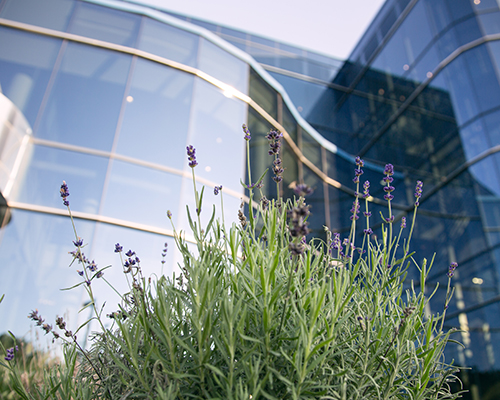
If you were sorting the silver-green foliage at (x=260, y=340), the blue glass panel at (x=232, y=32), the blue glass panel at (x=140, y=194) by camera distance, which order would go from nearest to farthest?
the silver-green foliage at (x=260, y=340) < the blue glass panel at (x=140, y=194) < the blue glass panel at (x=232, y=32)

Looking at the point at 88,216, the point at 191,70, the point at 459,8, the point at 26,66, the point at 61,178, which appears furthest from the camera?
the point at 459,8

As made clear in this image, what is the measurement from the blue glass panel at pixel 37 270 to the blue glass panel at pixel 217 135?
217 centimetres

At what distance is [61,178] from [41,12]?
10.7 feet

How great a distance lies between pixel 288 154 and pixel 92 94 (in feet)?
14.0

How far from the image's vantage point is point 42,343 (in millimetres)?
4242

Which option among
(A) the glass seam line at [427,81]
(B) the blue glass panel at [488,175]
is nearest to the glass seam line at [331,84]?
(A) the glass seam line at [427,81]

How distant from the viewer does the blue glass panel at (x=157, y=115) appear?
609 cm

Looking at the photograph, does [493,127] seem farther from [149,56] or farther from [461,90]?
[149,56]

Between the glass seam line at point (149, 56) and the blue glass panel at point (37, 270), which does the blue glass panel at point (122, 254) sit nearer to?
the blue glass panel at point (37, 270)

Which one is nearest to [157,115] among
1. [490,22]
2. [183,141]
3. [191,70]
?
[183,141]

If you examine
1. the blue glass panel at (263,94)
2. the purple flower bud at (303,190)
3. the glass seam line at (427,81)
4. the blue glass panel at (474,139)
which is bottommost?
the purple flower bud at (303,190)

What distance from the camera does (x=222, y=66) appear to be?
743 cm

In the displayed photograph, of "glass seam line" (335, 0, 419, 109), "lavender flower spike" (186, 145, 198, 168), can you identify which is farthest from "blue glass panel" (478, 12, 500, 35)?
"lavender flower spike" (186, 145, 198, 168)

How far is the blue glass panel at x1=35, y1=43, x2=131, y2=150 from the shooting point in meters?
5.85
